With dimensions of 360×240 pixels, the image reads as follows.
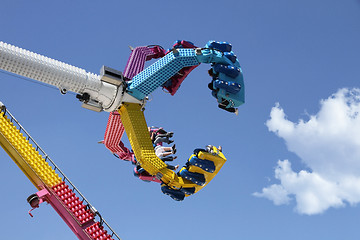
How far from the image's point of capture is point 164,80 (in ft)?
68.5

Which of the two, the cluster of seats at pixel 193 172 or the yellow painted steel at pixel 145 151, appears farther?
the cluster of seats at pixel 193 172

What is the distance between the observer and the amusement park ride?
65.8 ft

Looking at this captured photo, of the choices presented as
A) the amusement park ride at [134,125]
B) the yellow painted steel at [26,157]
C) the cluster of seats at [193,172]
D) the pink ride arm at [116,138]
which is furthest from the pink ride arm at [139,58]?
the yellow painted steel at [26,157]

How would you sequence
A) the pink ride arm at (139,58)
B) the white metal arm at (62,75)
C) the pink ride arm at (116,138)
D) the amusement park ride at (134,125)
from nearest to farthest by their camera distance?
the white metal arm at (62,75), the amusement park ride at (134,125), the pink ride arm at (139,58), the pink ride arm at (116,138)

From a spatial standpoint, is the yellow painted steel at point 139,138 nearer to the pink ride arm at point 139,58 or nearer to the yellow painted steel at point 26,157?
the pink ride arm at point 139,58

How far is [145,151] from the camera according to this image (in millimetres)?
20703

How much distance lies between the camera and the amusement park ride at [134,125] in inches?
790

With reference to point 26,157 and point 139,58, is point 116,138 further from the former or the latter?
point 26,157

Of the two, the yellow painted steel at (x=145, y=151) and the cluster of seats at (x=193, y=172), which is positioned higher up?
the yellow painted steel at (x=145, y=151)

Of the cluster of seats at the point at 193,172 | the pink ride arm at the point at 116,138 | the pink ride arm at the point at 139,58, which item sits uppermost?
the pink ride arm at the point at 139,58

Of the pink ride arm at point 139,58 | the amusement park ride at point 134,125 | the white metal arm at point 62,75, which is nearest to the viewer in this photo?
the white metal arm at point 62,75

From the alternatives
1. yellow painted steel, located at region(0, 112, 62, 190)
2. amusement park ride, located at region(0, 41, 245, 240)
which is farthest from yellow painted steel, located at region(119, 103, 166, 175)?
yellow painted steel, located at region(0, 112, 62, 190)

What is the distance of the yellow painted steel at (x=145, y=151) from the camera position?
67.7 feet

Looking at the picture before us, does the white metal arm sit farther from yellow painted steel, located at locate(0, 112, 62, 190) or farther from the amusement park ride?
yellow painted steel, located at locate(0, 112, 62, 190)
